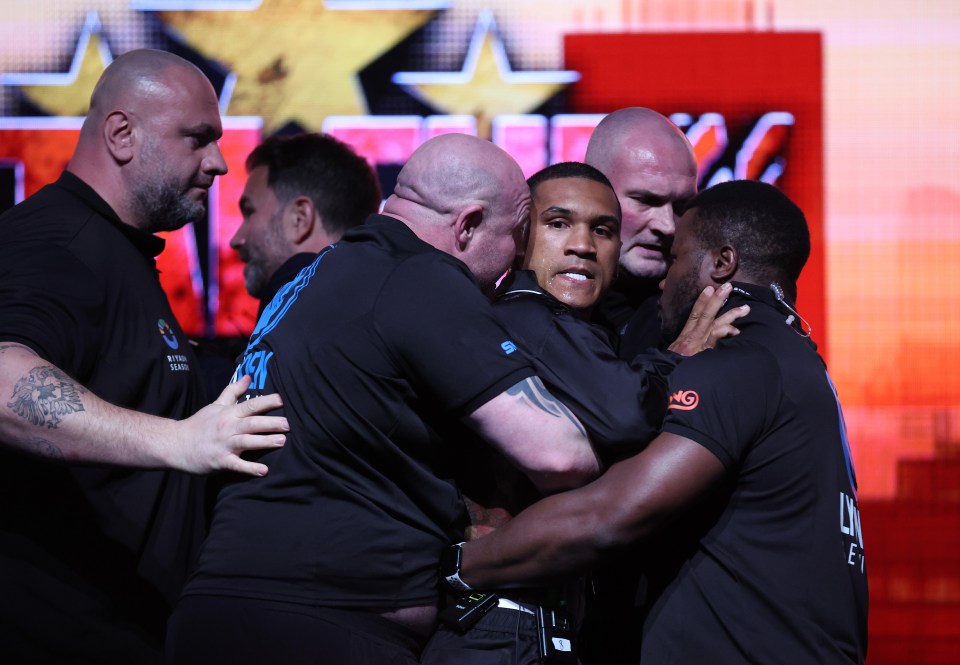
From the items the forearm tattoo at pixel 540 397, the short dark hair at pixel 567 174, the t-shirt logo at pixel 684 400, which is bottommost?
the t-shirt logo at pixel 684 400

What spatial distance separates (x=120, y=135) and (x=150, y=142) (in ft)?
0.25

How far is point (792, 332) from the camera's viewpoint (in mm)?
2441

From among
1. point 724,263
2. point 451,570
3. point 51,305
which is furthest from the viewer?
point 724,263

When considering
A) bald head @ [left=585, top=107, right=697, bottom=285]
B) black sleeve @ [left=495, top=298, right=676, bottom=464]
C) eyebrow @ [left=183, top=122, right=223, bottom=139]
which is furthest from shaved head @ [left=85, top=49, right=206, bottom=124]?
bald head @ [left=585, top=107, right=697, bottom=285]

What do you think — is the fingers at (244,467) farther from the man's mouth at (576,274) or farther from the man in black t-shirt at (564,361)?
the man's mouth at (576,274)

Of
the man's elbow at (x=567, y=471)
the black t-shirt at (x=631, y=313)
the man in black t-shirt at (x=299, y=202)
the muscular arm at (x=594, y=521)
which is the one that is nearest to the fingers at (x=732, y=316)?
the muscular arm at (x=594, y=521)

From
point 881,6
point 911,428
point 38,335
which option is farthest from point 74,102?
point 911,428

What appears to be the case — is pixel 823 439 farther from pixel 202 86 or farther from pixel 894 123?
pixel 894 123

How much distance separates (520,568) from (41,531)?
1076mm

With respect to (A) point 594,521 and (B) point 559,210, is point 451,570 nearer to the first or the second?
(A) point 594,521

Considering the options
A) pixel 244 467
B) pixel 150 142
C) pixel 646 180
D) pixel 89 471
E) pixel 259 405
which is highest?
pixel 150 142

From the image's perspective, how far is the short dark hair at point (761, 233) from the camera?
261 cm

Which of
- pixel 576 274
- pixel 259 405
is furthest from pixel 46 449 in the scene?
pixel 576 274

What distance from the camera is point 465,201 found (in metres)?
2.34
